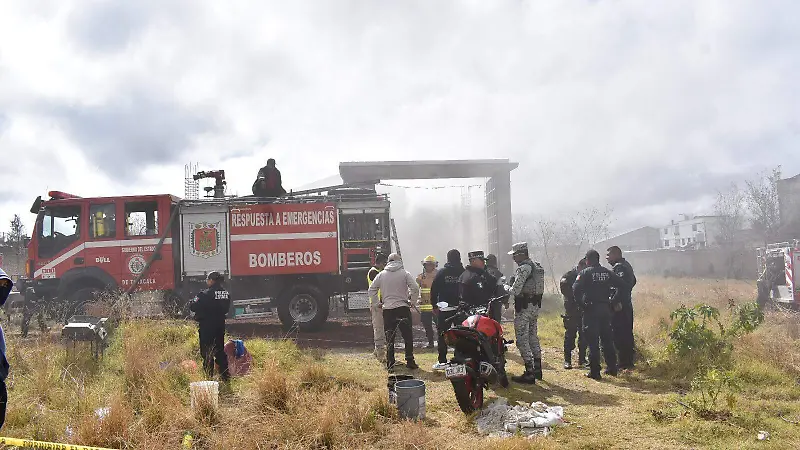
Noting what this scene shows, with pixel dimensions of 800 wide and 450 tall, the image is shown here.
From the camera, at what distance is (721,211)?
43.4m

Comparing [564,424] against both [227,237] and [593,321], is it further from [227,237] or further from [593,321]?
[227,237]

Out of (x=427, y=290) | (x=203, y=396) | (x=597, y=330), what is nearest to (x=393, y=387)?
(x=203, y=396)

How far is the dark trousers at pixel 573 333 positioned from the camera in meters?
7.54

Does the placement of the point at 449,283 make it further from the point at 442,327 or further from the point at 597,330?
the point at 597,330

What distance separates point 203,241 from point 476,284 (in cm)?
659

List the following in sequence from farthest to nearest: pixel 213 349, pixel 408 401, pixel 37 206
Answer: pixel 37 206
pixel 213 349
pixel 408 401

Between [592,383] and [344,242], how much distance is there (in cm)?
595

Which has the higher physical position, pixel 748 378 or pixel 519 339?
pixel 519 339

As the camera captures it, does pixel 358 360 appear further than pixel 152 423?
Yes

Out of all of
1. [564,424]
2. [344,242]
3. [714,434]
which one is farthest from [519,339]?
[344,242]

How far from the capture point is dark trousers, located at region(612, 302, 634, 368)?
7.11 m

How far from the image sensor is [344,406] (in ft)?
14.4

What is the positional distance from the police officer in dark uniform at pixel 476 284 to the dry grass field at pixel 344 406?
109cm

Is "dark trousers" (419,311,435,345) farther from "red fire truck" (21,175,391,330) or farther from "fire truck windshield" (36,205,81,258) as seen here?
"fire truck windshield" (36,205,81,258)
